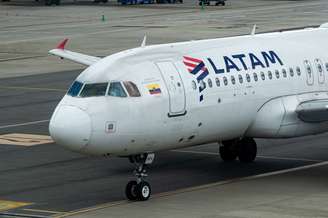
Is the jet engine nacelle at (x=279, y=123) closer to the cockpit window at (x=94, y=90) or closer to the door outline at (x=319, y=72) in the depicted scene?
the door outline at (x=319, y=72)

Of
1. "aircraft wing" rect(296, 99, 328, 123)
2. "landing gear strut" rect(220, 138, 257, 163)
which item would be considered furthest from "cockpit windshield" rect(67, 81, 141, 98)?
"landing gear strut" rect(220, 138, 257, 163)

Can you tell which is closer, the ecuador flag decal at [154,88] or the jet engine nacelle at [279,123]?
the ecuador flag decal at [154,88]

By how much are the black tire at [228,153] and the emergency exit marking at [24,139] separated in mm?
8495

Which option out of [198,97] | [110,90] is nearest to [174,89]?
[198,97]

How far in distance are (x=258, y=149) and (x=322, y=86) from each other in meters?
5.12

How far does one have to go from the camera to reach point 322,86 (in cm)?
3884

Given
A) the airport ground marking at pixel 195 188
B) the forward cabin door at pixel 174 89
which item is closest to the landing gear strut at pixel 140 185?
the airport ground marking at pixel 195 188

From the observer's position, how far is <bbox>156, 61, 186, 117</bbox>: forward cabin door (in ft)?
Answer: 111

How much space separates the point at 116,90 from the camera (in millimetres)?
33219

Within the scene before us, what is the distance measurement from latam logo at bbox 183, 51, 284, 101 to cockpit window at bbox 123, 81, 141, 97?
2.47 meters

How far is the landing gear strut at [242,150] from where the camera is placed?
39.8 m

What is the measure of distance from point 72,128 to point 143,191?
3226 millimetres

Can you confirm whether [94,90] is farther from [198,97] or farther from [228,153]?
[228,153]

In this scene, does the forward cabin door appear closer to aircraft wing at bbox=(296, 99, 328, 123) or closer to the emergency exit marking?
Answer: aircraft wing at bbox=(296, 99, 328, 123)
